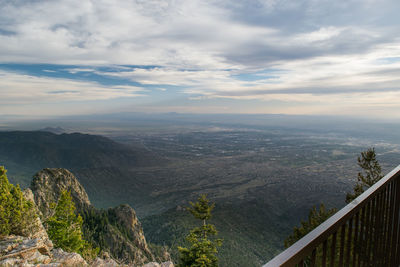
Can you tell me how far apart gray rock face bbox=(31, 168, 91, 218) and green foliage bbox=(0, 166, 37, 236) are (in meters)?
17.4

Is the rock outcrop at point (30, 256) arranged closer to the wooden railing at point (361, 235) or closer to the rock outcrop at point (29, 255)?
the rock outcrop at point (29, 255)

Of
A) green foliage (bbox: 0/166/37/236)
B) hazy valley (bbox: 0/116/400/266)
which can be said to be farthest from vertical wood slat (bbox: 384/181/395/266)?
hazy valley (bbox: 0/116/400/266)

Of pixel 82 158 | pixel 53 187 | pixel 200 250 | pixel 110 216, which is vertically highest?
pixel 200 250

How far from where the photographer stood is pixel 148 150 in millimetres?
139125

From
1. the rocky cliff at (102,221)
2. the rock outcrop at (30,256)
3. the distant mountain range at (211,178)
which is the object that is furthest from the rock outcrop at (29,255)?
the distant mountain range at (211,178)

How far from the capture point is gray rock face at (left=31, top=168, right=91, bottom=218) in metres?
30.3

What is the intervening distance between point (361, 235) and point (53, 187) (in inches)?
1594

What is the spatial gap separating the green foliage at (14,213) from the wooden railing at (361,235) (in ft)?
32.2

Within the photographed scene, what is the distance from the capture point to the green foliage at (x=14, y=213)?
8.95 m

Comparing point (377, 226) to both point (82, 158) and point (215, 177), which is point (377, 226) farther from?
point (82, 158)

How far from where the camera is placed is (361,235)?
5.69 ft

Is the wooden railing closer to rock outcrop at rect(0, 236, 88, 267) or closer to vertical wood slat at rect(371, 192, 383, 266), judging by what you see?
vertical wood slat at rect(371, 192, 383, 266)

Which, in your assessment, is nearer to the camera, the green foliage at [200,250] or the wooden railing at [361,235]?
the wooden railing at [361,235]

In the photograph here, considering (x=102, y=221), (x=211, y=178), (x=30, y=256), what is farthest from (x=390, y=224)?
(x=211, y=178)
